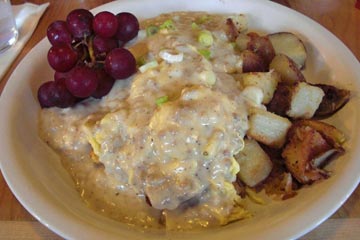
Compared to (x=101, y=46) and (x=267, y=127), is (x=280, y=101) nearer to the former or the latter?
(x=267, y=127)

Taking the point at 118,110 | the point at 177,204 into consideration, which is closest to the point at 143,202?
the point at 177,204

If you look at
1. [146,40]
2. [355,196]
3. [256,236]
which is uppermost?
[146,40]

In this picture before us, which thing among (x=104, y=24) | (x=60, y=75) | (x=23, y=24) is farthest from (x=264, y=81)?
(x=23, y=24)

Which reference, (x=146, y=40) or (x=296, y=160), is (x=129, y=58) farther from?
(x=296, y=160)

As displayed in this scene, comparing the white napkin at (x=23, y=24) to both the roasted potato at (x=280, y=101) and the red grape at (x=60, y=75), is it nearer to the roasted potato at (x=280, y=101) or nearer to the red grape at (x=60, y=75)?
the red grape at (x=60, y=75)

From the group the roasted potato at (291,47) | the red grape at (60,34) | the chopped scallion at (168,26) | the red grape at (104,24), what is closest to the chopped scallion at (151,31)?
the chopped scallion at (168,26)

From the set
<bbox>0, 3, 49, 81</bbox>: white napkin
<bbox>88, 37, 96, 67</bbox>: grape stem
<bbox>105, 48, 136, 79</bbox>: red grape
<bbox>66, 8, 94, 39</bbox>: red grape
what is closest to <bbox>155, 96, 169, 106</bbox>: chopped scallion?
<bbox>105, 48, 136, 79</bbox>: red grape
